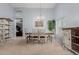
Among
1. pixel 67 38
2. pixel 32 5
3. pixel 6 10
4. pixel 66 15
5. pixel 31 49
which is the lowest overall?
pixel 31 49

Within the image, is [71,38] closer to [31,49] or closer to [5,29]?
[31,49]

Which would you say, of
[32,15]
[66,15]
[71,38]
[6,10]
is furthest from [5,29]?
[71,38]

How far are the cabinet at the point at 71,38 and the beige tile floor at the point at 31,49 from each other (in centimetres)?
16

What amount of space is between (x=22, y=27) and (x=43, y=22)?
539 millimetres

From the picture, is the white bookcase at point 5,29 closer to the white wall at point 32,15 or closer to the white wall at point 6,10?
the white wall at point 6,10

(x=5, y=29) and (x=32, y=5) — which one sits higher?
(x=32, y=5)

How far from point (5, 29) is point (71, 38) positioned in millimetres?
1652

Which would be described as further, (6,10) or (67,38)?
(67,38)

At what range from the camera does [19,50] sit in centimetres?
376

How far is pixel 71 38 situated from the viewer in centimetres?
378

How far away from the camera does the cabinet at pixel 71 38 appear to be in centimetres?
370

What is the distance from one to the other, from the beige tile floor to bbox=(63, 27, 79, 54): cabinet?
0.51 feet

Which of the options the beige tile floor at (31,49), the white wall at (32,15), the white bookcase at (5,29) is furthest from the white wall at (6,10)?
the beige tile floor at (31,49)
